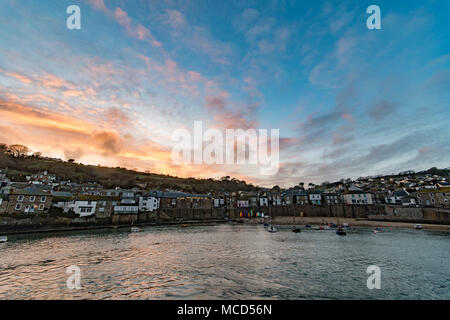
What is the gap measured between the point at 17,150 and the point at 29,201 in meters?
119

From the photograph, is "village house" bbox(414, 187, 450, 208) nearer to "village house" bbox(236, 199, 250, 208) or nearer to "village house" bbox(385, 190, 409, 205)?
"village house" bbox(385, 190, 409, 205)

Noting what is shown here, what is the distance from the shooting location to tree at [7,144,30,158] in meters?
128

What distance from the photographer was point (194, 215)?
298 ft

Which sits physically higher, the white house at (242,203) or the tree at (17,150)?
the tree at (17,150)

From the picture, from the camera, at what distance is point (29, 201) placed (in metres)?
53.4

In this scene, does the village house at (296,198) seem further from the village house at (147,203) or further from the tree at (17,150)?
the tree at (17,150)

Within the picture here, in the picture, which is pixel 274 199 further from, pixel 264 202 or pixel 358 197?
pixel 358 197

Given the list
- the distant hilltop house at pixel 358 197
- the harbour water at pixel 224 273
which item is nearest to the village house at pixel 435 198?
the distant hilltop house at pixel 358 197

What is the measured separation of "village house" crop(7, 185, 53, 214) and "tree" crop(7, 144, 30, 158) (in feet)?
361

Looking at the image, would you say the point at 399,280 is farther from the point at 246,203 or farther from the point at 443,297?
the point at 246,203

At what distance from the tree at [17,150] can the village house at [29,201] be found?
110 m

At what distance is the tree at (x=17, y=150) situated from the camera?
128 meters
